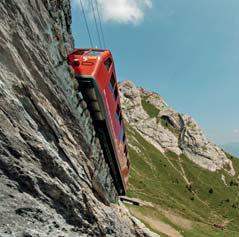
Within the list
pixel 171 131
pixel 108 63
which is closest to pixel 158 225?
→ pixel 108 63

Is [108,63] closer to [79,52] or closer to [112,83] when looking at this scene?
[112,83]

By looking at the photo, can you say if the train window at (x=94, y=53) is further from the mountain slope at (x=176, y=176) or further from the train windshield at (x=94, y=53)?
the mountain slope at (x=176, y=176)

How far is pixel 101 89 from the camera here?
718 inches

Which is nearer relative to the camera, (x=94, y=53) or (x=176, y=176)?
(x=94, y=53)

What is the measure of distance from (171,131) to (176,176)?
3222cm

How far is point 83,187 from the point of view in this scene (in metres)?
15.9

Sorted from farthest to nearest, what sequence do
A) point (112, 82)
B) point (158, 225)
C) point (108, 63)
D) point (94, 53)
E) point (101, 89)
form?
1. point (158, 225)
2. point (112, 82)
3. point (108, 63)
4. point (94, 53)
5. point (101, 89)

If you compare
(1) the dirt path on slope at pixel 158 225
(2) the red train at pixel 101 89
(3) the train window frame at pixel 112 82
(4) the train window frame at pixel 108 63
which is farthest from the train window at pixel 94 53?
(1) the dirt path on slope at pixel 158 225

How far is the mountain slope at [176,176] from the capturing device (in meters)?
67.4

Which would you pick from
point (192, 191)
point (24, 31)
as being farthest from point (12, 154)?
point (192, 191)

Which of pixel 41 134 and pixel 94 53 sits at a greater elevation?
pixel 94 53

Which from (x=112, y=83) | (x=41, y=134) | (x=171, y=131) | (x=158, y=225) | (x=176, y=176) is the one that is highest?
(x=171, y=131)

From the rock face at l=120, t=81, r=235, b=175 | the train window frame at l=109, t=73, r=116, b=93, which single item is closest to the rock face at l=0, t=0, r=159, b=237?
the train window frame at l=109, t=73, r=116, b=93

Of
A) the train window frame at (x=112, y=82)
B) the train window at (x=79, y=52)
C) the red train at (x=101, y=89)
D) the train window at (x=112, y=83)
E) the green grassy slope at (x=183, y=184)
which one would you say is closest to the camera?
the red train at (x=101, y=89)
